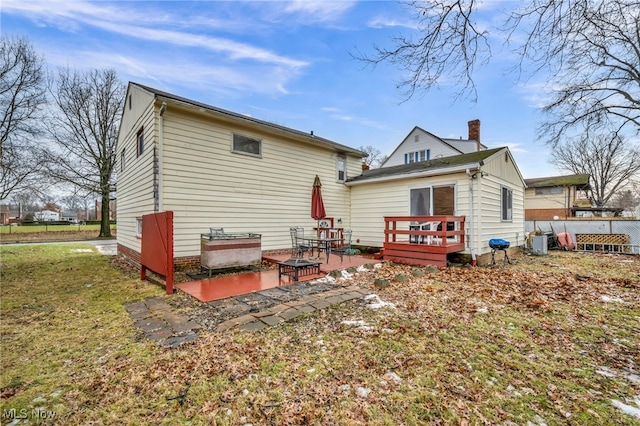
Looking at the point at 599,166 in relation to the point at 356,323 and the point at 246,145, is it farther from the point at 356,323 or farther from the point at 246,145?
the point at 356,323

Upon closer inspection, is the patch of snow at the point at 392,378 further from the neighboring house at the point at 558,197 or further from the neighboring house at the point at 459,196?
the neighboring house at the point at 558,197

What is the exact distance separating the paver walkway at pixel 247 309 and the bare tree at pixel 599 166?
30.2 m

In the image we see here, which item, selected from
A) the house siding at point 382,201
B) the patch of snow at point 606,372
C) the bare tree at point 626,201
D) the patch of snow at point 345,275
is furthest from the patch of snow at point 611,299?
the bare tree at point 626,201

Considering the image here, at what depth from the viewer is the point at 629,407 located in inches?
91.7

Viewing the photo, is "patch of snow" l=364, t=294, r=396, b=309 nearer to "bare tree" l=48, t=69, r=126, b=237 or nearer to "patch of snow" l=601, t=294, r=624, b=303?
"patch of snow" l=601, t=294, r=624, b=303

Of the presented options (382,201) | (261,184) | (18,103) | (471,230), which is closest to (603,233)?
(471,230)

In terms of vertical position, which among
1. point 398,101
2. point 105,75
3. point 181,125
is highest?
point 105,75

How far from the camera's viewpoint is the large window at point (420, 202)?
970 cm

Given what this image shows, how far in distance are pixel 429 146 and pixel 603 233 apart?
40.0 ft

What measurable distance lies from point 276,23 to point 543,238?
1313 centimetres

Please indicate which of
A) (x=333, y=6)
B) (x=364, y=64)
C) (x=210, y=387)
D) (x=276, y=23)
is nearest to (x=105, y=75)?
(x=276, y=23)

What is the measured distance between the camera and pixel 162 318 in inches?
172

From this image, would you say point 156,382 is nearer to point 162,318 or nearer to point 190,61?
point 162,318

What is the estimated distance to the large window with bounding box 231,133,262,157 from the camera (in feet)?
28.7
